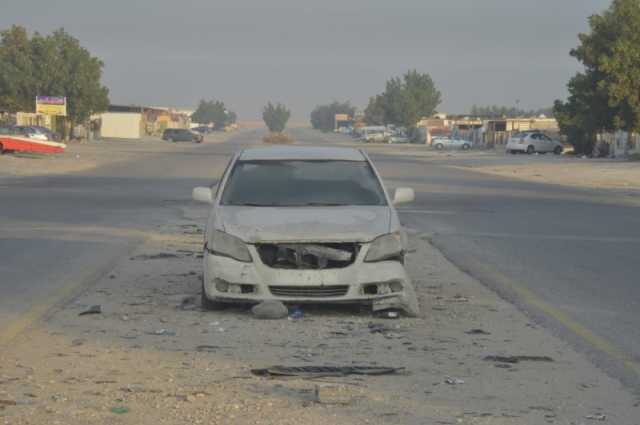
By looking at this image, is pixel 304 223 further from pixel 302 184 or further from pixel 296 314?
pixel 302 184

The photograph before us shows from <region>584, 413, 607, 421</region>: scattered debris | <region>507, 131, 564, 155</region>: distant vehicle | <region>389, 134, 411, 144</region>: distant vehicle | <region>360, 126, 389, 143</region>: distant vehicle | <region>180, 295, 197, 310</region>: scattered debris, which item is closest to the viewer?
<region>584, 413, 607, 421</region>: scattered debris

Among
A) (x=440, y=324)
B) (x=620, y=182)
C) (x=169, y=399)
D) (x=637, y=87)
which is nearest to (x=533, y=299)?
(x=440, y=324)

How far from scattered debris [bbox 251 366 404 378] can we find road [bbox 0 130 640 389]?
150cm

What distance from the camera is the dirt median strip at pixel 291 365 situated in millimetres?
6348

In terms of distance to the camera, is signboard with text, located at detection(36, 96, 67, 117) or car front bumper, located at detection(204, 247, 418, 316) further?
signboard with text, located at detection(36, 96, 67, 117)

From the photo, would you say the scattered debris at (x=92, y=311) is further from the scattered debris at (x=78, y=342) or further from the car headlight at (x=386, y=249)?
the car headlight at (x=386, y=249)

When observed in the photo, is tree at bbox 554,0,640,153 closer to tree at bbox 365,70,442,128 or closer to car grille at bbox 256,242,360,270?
car grille at bbox 256,242,360,270

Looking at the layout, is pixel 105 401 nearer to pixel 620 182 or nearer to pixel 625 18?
pixel 620 182

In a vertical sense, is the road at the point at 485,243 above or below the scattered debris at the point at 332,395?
below

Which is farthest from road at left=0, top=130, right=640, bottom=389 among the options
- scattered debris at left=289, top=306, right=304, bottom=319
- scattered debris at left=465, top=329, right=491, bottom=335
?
scattered debris at left=289, top=306, right=304, bottom=319

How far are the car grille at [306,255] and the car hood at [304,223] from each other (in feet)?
0.28

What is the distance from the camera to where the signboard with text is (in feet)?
253

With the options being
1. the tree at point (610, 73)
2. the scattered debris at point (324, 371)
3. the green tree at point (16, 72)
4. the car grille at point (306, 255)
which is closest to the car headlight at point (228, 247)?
the car grille at point (306, 255)

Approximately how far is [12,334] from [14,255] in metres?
5.83
